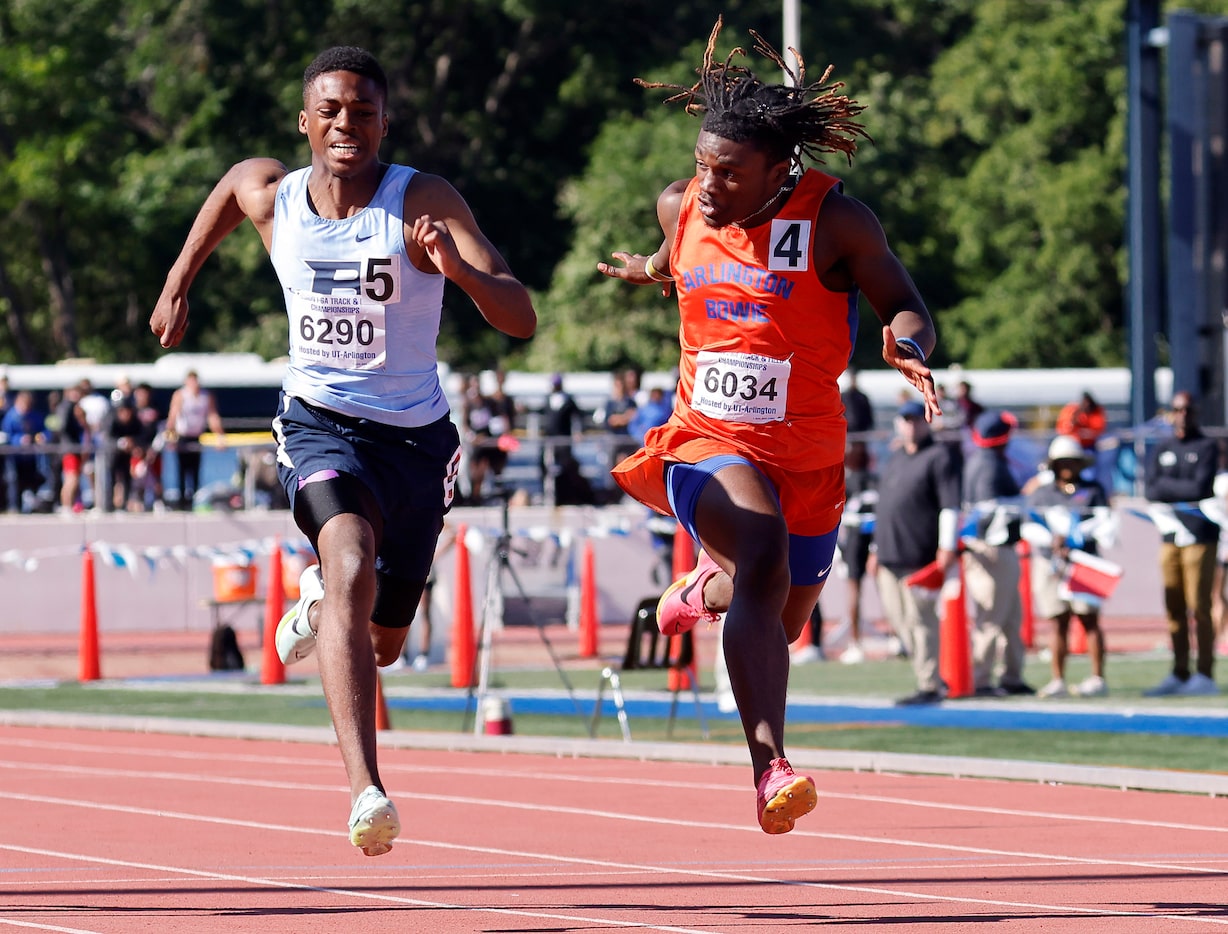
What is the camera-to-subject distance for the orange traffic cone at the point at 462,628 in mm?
17328

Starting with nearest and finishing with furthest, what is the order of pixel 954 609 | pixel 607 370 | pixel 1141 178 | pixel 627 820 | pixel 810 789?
pixel 810 789 → pixel 627 820 → pixel 954 609 → pixel 1141 178 → pixel 607 370

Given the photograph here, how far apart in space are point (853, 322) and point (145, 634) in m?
18.7

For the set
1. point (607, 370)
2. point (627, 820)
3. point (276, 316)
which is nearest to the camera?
point (627, 820)

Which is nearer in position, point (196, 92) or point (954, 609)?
point (954, 609)

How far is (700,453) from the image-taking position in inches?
269

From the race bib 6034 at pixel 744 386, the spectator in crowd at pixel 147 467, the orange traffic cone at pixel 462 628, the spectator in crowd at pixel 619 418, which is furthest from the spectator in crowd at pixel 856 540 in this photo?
the race bib 6034 at pixel 744 386

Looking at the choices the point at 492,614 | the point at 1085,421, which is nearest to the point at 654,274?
the point at 492,614

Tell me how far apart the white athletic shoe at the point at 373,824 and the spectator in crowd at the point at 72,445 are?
19.7 metres

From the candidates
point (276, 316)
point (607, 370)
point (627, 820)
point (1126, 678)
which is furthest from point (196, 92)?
point (627, 820)

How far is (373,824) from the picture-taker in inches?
223

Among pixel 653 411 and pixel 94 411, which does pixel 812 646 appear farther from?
pixel 94 411

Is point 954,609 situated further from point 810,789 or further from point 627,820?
A: point 810,789

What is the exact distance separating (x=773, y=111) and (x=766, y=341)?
72 centimetres

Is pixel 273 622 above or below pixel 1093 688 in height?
above
